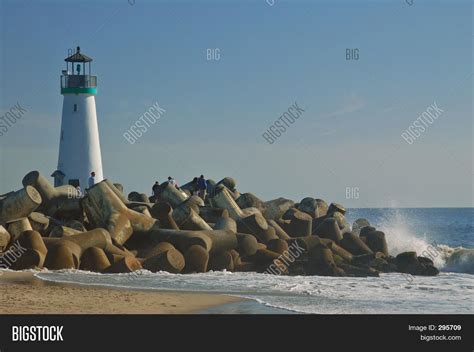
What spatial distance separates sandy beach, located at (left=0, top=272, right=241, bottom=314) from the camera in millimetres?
10750

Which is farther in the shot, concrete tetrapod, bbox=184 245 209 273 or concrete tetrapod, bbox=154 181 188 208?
concrete tetrapod, bbox=154 181 188 208

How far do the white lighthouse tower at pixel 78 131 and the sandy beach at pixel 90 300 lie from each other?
12213 millimetres

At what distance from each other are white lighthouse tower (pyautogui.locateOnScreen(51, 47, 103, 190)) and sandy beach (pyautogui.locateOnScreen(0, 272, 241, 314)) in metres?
12.2

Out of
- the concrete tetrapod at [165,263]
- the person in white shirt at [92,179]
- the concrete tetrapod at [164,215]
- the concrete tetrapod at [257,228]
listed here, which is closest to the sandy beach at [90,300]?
the concrete tetrapod at [165,263]

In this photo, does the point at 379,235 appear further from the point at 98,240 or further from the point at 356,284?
the point at 98,240

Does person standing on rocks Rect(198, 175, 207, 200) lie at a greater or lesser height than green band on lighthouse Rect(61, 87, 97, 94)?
lesser

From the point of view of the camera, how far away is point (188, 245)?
15.9 metres

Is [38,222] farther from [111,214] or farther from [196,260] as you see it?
[196,260]

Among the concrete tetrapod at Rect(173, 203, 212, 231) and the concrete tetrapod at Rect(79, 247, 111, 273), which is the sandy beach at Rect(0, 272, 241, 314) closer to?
the concrete tetrapod at Rect(79, 247, 111, 273)

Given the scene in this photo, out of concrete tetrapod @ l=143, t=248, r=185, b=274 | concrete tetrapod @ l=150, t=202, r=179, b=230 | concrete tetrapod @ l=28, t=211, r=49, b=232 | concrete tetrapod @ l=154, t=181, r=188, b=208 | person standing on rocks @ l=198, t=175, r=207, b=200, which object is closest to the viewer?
concrete tetrapod @ l=143, t=248, r=185, b=274

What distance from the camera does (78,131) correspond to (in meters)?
25.8

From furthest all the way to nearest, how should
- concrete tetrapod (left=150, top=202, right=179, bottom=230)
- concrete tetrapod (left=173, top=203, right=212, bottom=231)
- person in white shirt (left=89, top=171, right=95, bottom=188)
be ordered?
1. person in white shirt (left=89, top=171, right=95, bottom=188)
2. concrete tetrapod (left=173, top=203, right=212, bottom=231)
3. concrete tetrapod (left=150, top=202, right=179, bottom=230)
